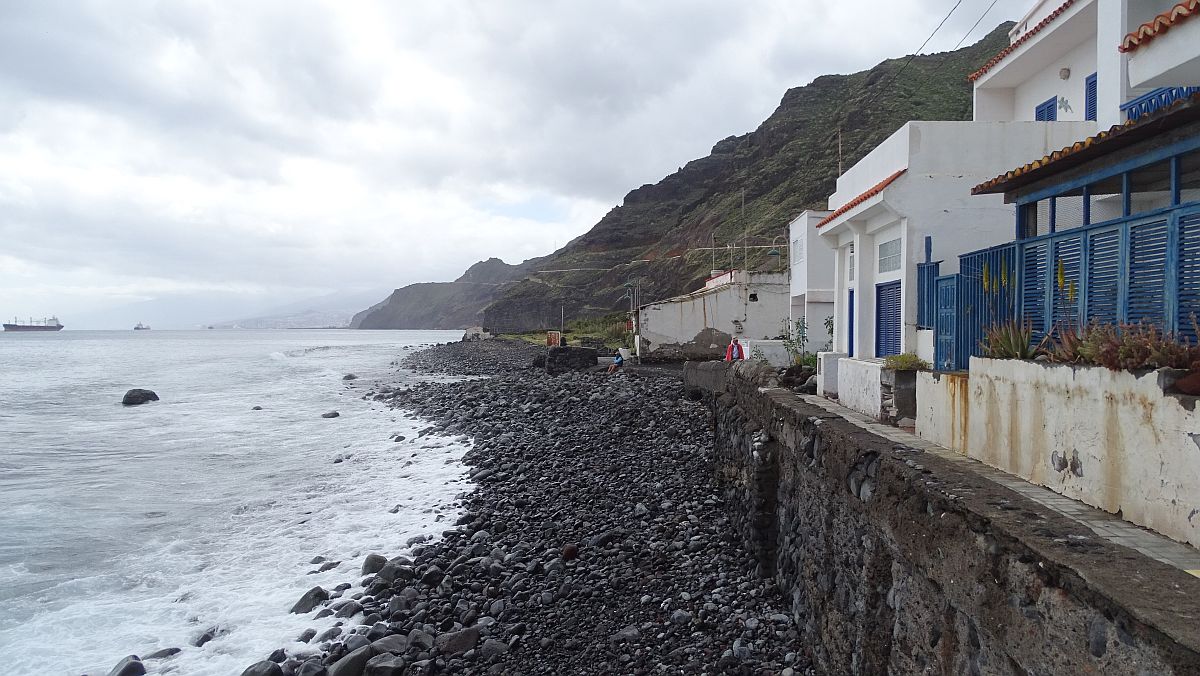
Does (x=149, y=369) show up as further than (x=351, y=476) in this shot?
Yes

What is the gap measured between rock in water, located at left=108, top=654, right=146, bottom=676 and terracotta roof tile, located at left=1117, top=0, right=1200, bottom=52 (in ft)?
37.9

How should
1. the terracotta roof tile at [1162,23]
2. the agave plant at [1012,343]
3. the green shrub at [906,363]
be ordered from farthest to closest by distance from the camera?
the green shrub at [906,363]
the agave plant at [1012,343]
the terracotta roof tile at [1162,23]

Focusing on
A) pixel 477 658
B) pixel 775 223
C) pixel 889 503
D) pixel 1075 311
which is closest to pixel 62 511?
pixel 477 658

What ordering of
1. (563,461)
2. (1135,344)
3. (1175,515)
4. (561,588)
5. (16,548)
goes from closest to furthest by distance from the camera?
1. (1175,515)
2. (1135,344)
3. (561,588)
4. (16,548)
5. (563,461)

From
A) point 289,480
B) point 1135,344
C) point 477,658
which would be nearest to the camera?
point 1135,344

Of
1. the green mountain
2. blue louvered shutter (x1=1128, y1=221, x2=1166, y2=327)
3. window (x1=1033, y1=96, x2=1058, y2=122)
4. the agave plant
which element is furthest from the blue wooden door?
the green mountain

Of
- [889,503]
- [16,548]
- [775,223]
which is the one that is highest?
[775,223]

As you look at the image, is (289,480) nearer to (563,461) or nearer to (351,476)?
(351,476)

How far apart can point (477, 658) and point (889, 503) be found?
4676 mm

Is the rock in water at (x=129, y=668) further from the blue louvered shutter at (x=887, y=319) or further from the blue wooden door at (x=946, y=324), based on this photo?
the blue louvered shutter at (x=887, y=319)

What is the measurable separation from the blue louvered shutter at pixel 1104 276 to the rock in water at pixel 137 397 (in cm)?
3887

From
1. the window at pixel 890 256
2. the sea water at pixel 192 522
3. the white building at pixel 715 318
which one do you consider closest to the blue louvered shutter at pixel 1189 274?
the window at pixel 890 256

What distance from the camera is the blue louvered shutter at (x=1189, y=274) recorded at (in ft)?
14.0

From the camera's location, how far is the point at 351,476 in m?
16.6
